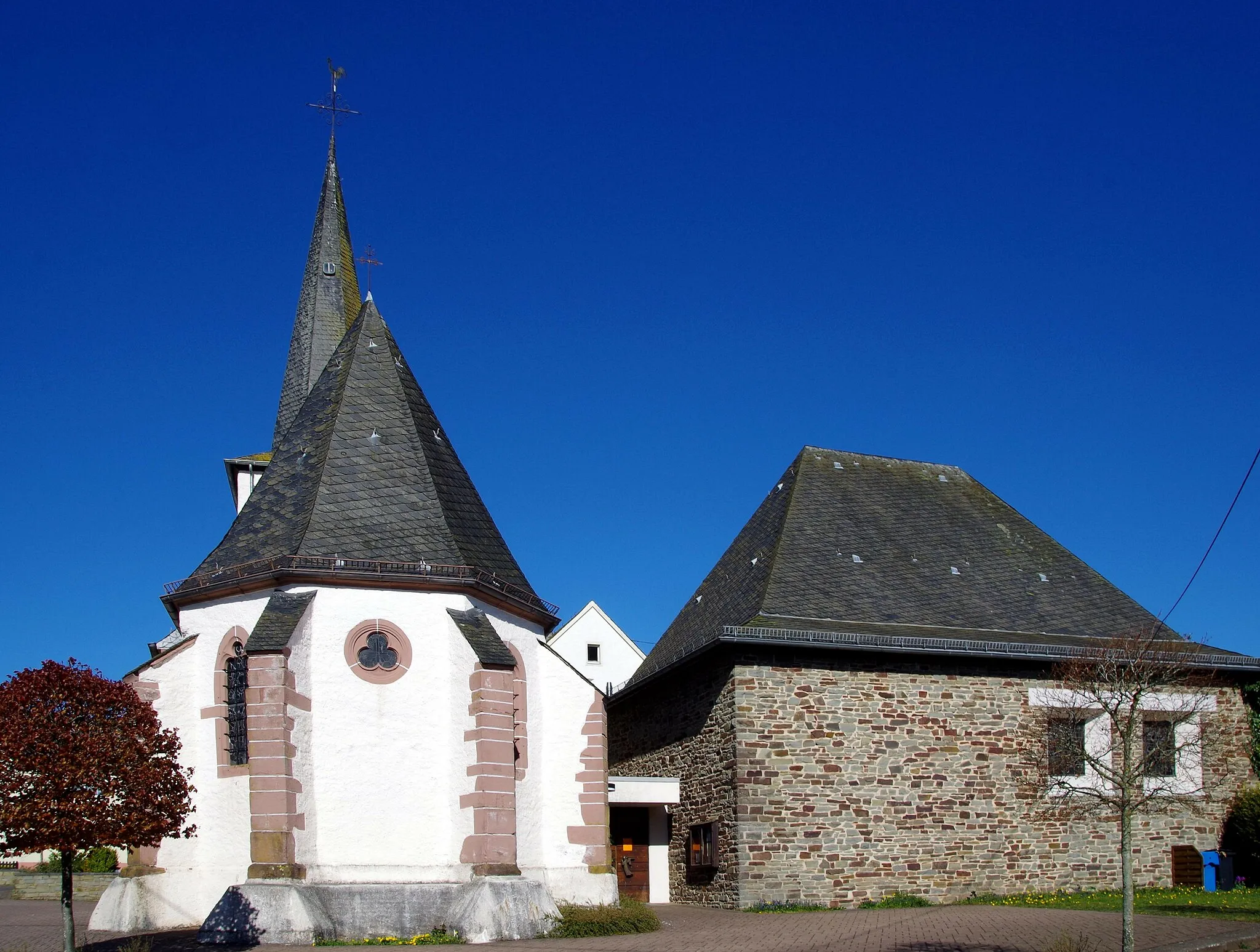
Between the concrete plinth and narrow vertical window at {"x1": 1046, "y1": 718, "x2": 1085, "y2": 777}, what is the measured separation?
741 centimetres

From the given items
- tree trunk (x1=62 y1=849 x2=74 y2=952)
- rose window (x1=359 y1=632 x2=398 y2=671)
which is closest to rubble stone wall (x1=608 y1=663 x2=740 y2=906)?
rose window (x1=359 y1=632 x2=398 y2=671)

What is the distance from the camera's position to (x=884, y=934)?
49.6 feet

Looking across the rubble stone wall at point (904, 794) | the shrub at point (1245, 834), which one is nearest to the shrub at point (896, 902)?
the rubble stone wall at point (904, 794)

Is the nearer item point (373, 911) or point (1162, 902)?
point (373, 911)

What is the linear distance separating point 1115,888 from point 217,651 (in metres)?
15.2

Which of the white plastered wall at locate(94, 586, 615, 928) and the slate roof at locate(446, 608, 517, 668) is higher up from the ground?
the slate roof at locate(446, 608, 517, 668)

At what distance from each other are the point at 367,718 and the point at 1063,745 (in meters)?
9.85

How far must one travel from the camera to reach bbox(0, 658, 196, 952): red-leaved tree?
39.4 ft

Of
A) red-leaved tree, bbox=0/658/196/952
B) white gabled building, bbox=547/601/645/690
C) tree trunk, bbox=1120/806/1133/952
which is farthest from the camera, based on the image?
white gabled building, bbox=547/601/645/690

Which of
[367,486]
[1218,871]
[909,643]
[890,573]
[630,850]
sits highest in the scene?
[367,486]

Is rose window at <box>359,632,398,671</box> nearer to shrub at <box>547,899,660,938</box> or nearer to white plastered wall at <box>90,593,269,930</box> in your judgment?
white plastered wall at <box>90,593,269,930</box>

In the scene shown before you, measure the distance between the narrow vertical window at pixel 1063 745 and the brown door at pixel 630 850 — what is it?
23.9 ft

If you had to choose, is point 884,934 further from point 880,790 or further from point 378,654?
point 378,654

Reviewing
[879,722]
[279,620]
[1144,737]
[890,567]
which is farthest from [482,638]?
[1144,737]
